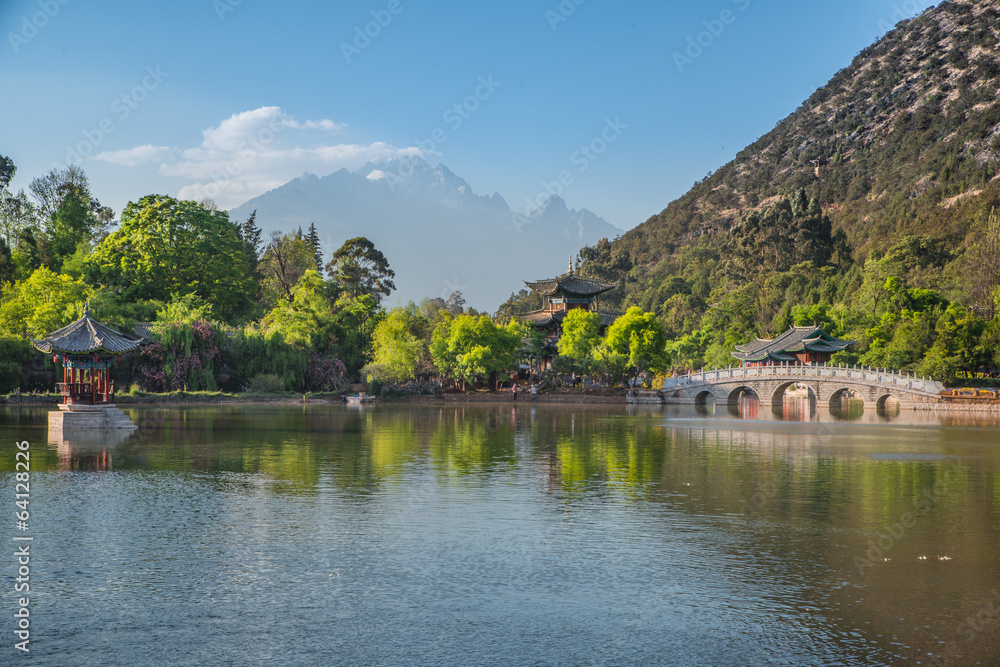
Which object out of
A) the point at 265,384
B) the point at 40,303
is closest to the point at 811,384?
the point at 265,384

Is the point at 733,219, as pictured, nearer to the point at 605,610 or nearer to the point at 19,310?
the point at 19,310

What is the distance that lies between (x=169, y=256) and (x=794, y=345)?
164 feet

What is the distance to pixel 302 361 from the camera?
59625mm

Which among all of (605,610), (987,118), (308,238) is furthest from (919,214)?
(605,610)

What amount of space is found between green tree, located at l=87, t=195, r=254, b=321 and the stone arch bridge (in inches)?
1455

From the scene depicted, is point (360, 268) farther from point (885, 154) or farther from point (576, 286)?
point (885, 154)

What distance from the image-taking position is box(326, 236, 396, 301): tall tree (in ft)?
295

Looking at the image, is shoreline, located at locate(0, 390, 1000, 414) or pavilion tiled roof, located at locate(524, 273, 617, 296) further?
pavilion tiled roof, located at locate(524, 273, 617, 296)

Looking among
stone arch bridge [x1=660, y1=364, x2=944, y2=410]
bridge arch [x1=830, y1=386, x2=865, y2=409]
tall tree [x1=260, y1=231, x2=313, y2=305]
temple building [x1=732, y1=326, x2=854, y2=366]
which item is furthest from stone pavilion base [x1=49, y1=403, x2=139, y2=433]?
temple building [x1=732, y1=326, x2=854, y2=366]

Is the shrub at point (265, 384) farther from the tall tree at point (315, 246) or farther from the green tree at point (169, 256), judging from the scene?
the tall tree at point (315, 246)

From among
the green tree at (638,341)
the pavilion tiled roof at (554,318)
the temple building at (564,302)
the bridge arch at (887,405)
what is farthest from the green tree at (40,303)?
the bridge arch at (887,405)

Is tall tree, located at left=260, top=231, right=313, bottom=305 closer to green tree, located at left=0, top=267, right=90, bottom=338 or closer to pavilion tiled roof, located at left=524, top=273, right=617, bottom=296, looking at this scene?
pavilion tiled roof, located at left=524, top=273, right=617, bottom=296

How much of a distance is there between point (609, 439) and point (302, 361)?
34.0 m

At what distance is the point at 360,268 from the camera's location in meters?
91.4
